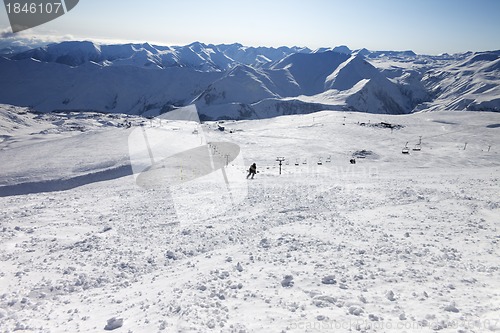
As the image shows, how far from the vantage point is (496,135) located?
327 feet

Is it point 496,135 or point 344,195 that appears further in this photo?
point 496,135

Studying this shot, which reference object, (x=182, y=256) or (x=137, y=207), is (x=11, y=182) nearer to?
(x=137, y=207)

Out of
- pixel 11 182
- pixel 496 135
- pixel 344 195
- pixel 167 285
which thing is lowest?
pixel 496 135

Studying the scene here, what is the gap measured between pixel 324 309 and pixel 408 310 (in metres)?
2.27

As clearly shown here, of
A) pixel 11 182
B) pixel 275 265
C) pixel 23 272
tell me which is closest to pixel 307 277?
pixel 275 265

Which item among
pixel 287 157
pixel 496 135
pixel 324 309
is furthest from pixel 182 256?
pixel 496 135

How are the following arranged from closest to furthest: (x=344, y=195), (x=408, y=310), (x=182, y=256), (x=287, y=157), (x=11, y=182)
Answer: (x=408, y=310) < (x=182, y=256) < (x=344, y=195) < (x=11, y=182) < (x=287, y=157)

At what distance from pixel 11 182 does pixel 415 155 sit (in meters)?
69.2

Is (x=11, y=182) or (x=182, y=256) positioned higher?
(x=182, y=256)

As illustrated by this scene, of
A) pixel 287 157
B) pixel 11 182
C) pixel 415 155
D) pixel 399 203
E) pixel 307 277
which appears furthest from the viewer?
pixel 415 155

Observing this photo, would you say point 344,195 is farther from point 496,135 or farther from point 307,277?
point 496,135

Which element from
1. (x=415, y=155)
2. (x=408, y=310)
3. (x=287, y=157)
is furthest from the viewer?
(x=415, y=155)

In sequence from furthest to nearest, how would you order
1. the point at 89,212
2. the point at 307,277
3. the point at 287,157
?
the point at 287,157
the point at 89,212
the point at 307,277

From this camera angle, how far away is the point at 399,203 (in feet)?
70.7
